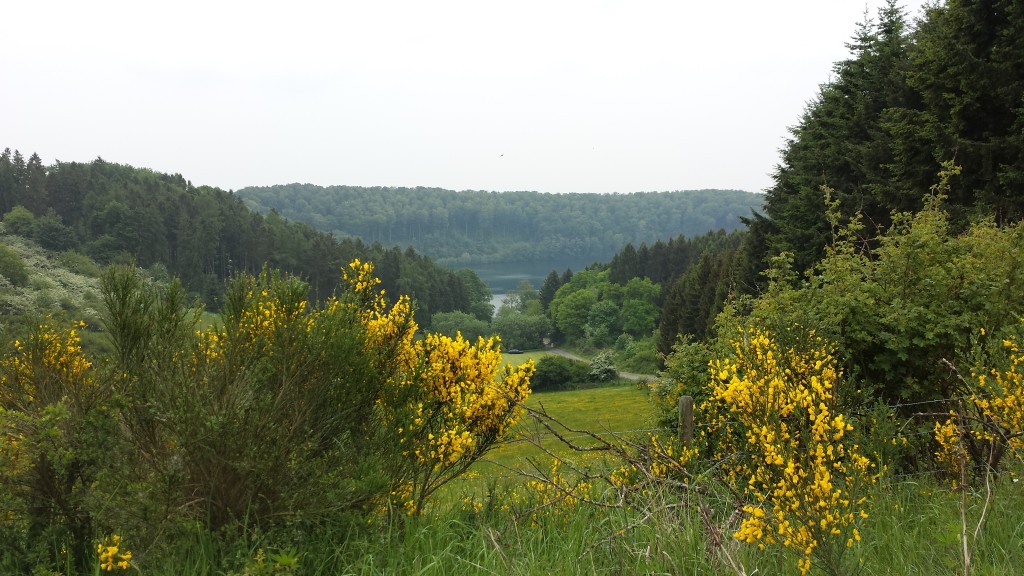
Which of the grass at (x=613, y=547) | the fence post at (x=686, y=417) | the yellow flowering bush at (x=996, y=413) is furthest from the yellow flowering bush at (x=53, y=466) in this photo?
the fence post at (x=686, y=417)

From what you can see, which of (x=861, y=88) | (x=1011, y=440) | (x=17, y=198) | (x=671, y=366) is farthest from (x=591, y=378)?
(x=17, y=198)

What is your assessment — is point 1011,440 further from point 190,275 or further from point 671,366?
point 190,275

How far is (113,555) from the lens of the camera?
3248mm

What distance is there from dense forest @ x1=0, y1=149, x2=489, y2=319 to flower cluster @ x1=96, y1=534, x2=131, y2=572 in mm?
87696

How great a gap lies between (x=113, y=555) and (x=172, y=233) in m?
106

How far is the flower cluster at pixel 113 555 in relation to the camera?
306 centimetres

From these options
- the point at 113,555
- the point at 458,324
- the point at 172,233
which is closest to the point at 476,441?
the point at 113,555

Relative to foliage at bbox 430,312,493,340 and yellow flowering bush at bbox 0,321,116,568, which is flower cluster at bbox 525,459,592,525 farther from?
foliage at bbox 430,312,493,340

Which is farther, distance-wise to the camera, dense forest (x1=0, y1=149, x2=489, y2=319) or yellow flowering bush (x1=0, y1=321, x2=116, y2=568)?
dense forest (x1=0, y1=149, x2=489, y2=319)

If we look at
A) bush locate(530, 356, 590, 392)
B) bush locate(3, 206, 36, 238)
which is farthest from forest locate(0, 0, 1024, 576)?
bush locate(3, 206, 36, 238)

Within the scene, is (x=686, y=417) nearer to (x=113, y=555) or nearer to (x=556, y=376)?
(x=113, y=555)

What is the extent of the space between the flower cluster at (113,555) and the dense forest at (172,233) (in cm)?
8770

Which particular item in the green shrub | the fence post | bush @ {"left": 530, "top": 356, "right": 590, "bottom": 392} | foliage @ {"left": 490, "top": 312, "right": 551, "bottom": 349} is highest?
the fence post

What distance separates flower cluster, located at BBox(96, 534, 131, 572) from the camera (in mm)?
3059
